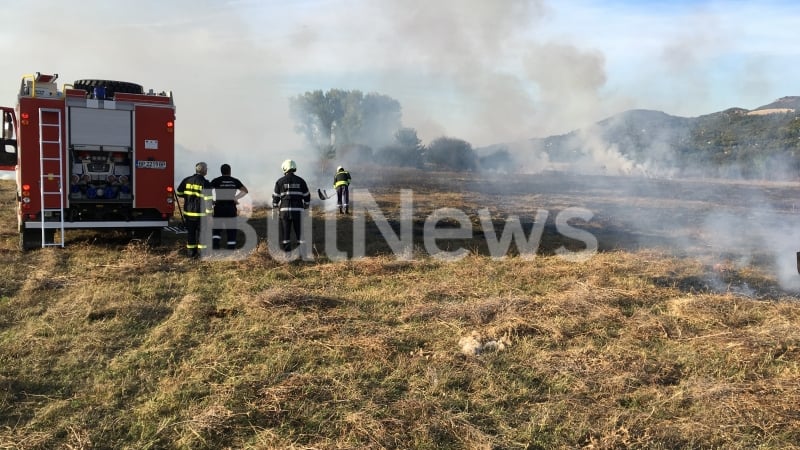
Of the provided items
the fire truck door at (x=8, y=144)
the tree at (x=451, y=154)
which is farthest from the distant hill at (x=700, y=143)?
the fire truck door at (x=8, y=144)

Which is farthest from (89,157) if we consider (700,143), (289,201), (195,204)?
(700,143)

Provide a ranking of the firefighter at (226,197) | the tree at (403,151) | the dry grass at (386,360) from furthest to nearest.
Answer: the tree at (403,151) < the firefighter at (226,197) < the dry grass at (386,360)

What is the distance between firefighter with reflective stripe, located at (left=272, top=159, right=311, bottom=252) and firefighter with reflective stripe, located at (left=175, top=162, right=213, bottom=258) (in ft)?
3.59

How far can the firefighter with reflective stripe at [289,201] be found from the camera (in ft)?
29.2

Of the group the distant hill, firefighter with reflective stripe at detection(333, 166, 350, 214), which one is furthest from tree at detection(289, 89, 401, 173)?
firefighter with reflective stripe at detection(333, 166, 350, 214)

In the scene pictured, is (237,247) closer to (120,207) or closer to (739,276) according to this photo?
(120,207)

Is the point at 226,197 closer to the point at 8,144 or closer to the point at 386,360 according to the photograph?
the point at 8,144

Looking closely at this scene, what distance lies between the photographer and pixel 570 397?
389 cm

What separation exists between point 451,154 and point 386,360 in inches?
1335

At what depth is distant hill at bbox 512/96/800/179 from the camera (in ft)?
65.3

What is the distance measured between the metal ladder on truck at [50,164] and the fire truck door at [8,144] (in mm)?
1459

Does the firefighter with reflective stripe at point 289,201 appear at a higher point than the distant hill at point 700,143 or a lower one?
lower

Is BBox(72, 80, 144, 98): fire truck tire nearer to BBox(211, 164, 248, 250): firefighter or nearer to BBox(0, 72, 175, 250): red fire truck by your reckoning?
BBox(0, 72, 175, 250): red fire truck

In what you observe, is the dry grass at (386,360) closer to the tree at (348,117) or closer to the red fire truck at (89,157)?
the red fire truck at (89,157)
